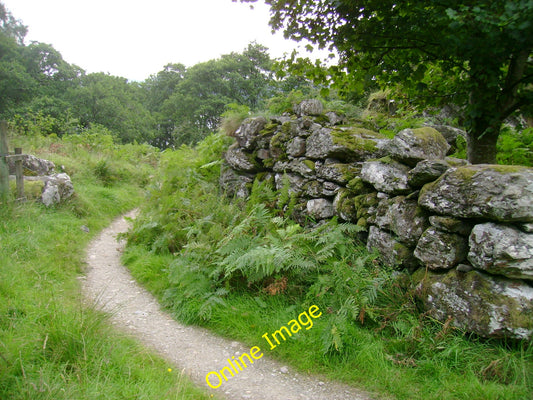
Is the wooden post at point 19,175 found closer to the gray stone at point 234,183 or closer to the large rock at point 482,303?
the gray stone at point 234,183

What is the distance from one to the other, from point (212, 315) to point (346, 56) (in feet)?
13.8

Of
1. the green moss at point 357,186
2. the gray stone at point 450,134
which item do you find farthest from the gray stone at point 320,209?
the gray stone at point 450,134

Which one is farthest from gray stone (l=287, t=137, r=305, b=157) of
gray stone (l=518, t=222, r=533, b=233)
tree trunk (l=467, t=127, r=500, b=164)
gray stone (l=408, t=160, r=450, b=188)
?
gray stone (l=518, t=222, r=533, b=233)

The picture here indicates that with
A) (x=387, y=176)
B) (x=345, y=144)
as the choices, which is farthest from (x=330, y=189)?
(x=387, y=176)

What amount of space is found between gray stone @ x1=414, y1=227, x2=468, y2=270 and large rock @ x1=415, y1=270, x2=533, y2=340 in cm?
14

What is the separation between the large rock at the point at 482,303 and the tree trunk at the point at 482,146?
6.04 feet

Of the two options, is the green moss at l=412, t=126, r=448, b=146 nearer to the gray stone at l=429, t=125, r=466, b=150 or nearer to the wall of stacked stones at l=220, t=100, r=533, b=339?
the wall of stacked stones at l=220, t=100, r=533, b=339

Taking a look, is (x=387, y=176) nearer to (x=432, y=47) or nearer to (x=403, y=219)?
(x=403, y=219)

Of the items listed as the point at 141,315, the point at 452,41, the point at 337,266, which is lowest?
the point at 141,315

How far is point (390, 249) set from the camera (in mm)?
4438

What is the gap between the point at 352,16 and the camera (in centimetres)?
388

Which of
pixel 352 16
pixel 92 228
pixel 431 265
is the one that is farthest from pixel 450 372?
pixel 92 228

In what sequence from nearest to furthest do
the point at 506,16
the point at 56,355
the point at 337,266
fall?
the point at 506,16 → the point at 56,355 → the point at 337,266

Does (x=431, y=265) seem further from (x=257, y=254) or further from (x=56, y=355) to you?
(x=56, y=355)
